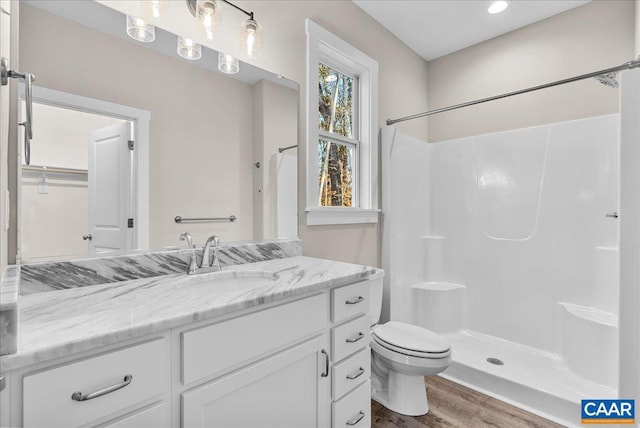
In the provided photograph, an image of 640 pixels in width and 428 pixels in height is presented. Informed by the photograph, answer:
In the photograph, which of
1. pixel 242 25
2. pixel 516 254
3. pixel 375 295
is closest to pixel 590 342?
pixel 516 254

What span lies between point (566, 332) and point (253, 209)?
2285 mm

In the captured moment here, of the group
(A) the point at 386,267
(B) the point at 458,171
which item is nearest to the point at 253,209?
(A) the point at 386,267

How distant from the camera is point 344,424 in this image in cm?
132

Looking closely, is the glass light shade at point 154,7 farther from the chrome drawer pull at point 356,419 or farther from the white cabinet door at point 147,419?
the chrome drawer pull at point 356,419

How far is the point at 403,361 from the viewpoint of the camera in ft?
5.51

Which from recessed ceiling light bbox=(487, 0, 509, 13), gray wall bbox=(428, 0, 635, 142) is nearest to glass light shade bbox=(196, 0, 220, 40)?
recessed ceiling light bbox=(487, 0, 509, 13)

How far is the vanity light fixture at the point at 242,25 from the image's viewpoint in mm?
1337

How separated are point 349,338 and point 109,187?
1103 mm

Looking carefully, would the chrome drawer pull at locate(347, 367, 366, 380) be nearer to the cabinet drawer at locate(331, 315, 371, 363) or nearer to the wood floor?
the cabinet drawer at locate(331, 315, 371, 363)

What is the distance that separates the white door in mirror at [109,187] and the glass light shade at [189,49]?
1.32 ft

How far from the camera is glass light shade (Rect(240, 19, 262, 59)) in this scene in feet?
4.86

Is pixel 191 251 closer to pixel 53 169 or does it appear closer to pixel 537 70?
pixel 53 169

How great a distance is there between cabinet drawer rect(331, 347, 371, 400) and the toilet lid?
0.37 metres

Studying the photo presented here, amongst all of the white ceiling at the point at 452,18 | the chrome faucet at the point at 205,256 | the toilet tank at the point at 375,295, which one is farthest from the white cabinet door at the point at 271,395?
the white ceiling at the point at 452,18
